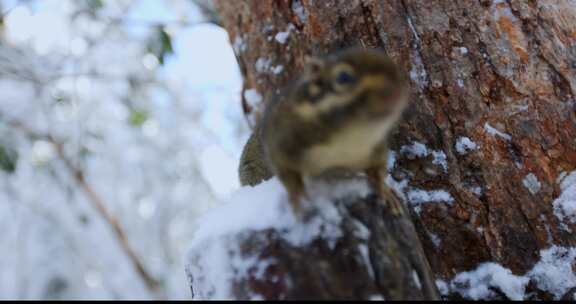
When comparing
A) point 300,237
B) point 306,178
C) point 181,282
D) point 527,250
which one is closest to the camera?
point 300,237

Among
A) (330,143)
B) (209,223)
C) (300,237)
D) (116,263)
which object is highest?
(330,143)

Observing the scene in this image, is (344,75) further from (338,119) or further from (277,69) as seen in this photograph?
(277,69)

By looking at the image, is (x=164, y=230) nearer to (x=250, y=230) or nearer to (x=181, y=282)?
(x=181, y=282)

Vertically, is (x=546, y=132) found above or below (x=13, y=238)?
above

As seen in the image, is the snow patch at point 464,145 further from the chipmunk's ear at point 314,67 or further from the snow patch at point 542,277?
the chipmunk's ear at point 314,67

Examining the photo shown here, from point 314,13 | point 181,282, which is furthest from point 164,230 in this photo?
point 314,13

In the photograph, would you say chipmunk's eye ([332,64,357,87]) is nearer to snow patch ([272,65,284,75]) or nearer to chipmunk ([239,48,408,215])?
chipmunk ([239,48,408,215])
